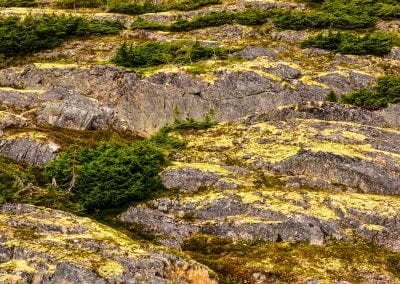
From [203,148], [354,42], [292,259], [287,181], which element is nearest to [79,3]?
[354,42]

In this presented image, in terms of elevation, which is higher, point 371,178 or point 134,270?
point 134,270

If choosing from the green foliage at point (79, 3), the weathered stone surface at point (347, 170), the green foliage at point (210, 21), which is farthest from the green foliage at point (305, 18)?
the weathered stone surface at point (347, 170)

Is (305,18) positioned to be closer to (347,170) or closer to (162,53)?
(162,53)

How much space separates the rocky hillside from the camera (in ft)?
85.9

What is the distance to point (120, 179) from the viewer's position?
111 feet

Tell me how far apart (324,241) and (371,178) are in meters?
8.64

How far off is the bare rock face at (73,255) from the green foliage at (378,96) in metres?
31.7

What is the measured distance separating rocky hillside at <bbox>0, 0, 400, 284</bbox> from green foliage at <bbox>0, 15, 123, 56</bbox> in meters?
0.21

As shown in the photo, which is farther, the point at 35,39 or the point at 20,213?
the point at 35,39

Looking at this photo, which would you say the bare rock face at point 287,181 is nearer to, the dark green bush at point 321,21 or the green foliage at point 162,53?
the green foliage at point 162,53

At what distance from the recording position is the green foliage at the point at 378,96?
164 feet

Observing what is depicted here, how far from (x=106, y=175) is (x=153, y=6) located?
177ft

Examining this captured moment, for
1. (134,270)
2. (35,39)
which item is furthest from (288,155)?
(35,39)

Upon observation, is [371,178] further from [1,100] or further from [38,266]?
[1,100]
